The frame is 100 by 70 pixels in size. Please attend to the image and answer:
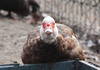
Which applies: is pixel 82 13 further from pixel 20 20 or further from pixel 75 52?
pixel 75 52

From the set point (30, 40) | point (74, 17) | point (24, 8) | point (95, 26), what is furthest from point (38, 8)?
point (30, 40)

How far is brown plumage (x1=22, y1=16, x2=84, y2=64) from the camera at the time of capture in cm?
436

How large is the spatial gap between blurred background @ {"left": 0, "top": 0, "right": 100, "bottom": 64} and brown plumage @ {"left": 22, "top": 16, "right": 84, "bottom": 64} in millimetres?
1406

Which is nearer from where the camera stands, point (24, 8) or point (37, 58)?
point (37, 58)

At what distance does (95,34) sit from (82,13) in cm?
91

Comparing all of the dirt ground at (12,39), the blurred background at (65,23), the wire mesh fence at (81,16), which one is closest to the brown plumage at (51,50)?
the dirt ground at (12,39)

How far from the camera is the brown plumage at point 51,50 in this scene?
436 cm

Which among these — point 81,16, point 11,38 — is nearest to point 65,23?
point 81,16

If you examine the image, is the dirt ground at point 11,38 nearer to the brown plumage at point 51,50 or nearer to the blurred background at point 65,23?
the blurred background at point 65,23

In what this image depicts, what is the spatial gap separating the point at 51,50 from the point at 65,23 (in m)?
4.67

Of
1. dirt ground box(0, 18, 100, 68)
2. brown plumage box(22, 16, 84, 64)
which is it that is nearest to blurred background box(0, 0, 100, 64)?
dirt ground box(0, 18, 100, 68)

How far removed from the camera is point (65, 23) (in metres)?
8.98

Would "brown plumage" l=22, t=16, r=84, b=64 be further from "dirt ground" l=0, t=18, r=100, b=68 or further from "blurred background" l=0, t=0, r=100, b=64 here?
"blurred background" l=0, t=0, r=100, b=64

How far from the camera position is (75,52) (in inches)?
180
